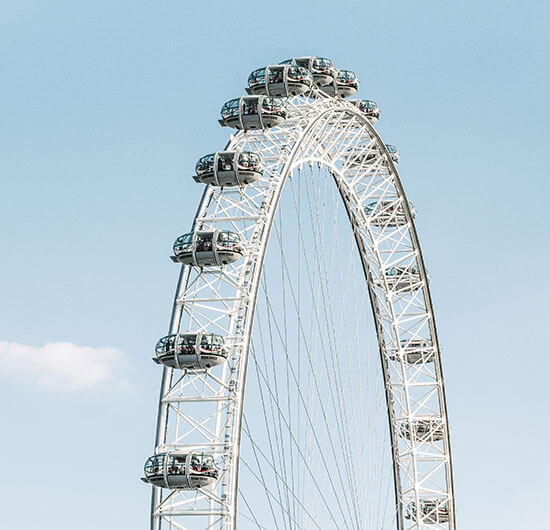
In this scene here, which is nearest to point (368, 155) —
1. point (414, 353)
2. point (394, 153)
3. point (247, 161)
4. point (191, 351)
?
point (394, 153)

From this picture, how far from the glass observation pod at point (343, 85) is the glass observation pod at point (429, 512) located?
826 inches

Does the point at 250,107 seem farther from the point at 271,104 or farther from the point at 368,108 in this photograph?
the point at 368,108

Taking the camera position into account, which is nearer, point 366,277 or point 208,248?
point 208,248

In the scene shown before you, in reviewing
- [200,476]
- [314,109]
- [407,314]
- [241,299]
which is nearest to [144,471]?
[200,476]

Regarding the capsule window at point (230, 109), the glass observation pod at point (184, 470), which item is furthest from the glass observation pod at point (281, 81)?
the glass observation pod at point (184, 470)

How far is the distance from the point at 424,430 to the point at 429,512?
3903mm

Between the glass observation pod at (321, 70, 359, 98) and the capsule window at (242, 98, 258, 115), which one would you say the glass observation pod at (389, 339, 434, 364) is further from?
the capsule window at (242, 98, 258, 115)

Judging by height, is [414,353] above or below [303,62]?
below

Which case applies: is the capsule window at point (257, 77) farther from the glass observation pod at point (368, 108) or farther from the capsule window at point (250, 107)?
the glass observation pod at point (368, 108)

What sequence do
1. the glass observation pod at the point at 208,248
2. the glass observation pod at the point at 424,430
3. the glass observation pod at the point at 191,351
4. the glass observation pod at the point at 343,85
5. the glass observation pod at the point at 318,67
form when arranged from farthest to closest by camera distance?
the glass observation pod at the point at 424,430
the glass observation pod at the point at 343,85
the glass observation pod at the point at 318,67
the glass observation pod at the point at 208,248
the glass observation pod at the point at 191,351

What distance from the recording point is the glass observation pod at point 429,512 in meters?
66.8

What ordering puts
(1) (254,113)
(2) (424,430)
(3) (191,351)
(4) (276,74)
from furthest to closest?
(2) (424,430), (4) (276,74), (1) (254,113), (3) (191,351)

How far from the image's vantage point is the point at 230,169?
47.9m

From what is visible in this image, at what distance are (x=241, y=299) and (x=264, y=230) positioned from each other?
2731 millimetres
